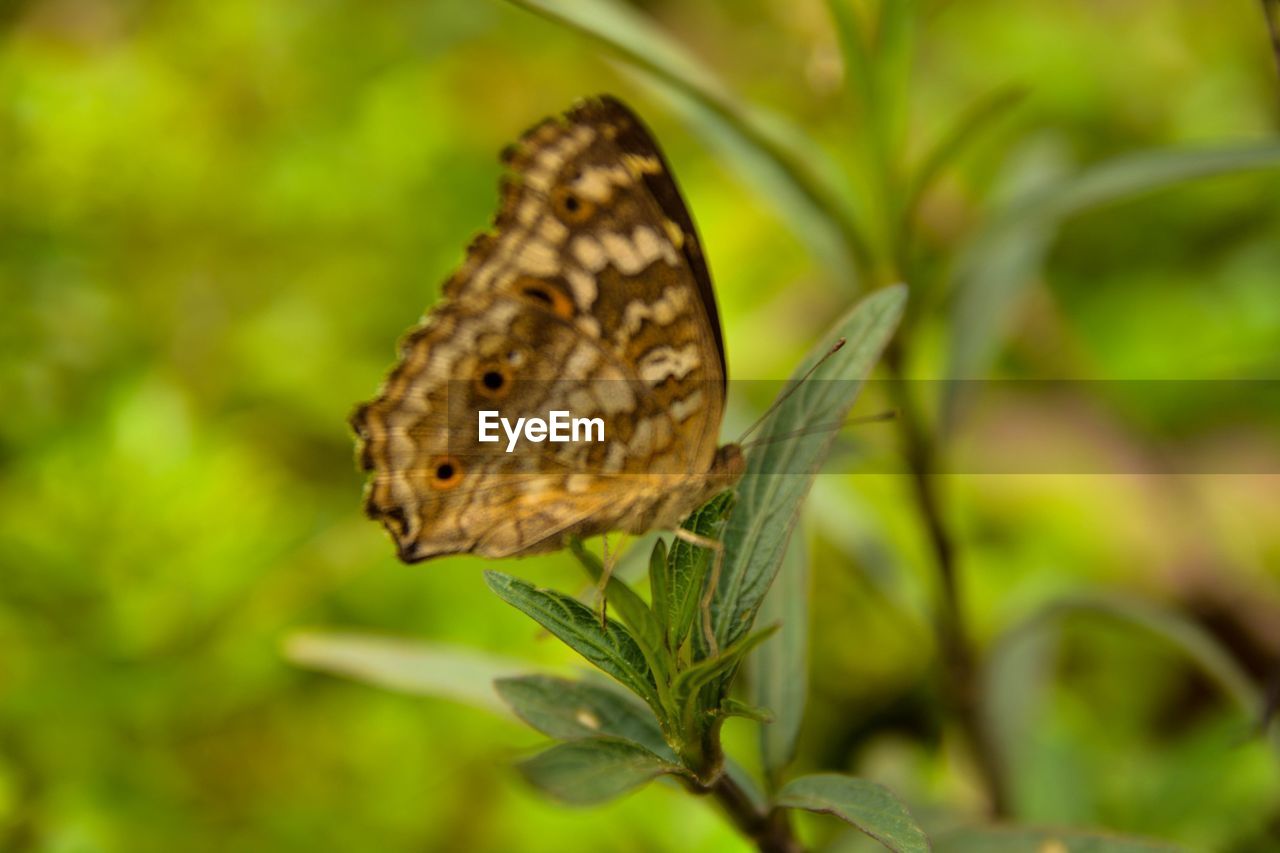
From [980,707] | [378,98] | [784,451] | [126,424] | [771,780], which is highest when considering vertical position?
[378,98]

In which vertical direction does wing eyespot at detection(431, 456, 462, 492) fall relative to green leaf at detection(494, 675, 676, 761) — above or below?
above

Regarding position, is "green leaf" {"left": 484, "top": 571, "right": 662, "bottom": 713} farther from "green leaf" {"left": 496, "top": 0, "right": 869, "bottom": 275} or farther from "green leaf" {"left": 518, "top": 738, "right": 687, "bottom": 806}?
"green leaf" {"left": 496, "top": 0, "right": 869, "bottom": 275}

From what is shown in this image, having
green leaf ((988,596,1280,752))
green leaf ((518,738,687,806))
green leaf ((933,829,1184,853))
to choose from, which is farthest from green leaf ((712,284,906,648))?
green leaf ((988,596,1280,752))

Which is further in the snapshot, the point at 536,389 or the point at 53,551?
the point at 53,551

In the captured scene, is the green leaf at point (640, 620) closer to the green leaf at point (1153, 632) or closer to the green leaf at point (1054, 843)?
the green leaf at point (1054, 843)

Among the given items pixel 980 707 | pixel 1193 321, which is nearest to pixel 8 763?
pixel 980 707

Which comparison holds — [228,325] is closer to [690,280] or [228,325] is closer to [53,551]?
[53,551]

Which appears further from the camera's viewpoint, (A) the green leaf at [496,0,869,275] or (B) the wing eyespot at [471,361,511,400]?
(B) the wing eyespot at [471,361,511,400]
